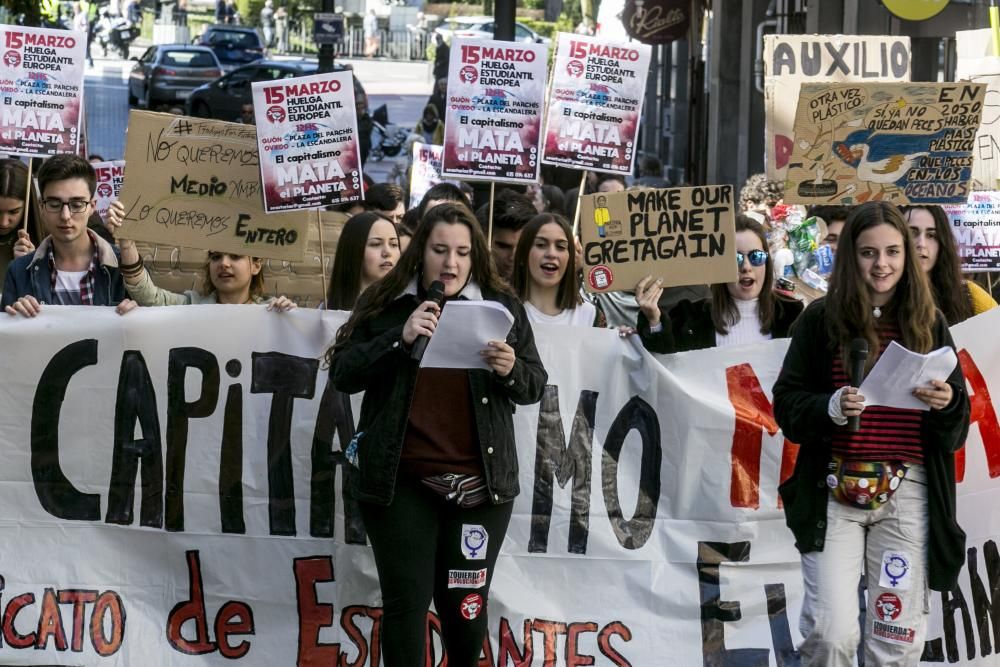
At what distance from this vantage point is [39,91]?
7301 millimetres

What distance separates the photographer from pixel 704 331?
6.41 metres

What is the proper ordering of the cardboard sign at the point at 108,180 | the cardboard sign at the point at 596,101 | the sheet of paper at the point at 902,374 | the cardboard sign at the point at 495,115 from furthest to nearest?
the cardboard sign at the point at 108,180
the cardboard sign at the point at 596,101
the cardboard sign at the point at 495,115
the sheet of paper at the point at 902,374

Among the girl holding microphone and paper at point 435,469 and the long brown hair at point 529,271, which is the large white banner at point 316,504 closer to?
the long brown hair at point 529,271

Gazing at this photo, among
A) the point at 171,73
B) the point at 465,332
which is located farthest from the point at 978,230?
the point at 171,73

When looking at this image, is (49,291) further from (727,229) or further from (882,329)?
(882,329)

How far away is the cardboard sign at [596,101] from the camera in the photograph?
7.65m

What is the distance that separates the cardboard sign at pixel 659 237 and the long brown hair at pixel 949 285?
27.7 inches

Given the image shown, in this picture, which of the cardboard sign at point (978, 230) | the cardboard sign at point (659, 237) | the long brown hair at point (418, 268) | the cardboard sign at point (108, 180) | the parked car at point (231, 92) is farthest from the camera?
the parked car at point (231, 92)

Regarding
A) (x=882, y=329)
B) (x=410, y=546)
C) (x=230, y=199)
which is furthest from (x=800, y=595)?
(x=230, y=199)

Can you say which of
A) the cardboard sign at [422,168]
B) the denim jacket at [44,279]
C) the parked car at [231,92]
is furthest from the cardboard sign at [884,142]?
the parked car at [231,92]

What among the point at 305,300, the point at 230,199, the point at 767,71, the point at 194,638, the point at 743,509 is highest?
the point at 767,71

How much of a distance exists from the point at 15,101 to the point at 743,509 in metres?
3.70

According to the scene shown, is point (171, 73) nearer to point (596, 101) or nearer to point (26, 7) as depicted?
point (26, 7)

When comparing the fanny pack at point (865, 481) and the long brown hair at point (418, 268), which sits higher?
the long brown hair at point (418, 268)
